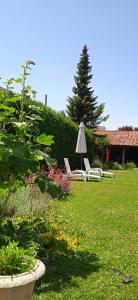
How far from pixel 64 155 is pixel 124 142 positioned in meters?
15.5

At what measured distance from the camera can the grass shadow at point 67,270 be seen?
4.81 m

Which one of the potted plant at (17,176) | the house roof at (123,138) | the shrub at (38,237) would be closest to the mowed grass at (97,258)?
the shrub at (38,237)

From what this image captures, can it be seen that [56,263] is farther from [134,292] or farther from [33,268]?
[33,268]

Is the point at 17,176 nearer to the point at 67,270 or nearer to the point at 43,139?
the point at 43,139

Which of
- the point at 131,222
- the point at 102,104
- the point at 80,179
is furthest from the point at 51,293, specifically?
the point at 102,104

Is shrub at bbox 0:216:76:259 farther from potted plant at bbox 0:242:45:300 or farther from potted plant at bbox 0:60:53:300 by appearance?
potted plant at bbox 0:242:45:300

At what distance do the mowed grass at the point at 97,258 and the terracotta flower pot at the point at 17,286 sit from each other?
1.04 metres

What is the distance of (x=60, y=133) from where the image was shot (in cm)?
2175

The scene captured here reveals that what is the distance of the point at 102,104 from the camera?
4316 centimetres

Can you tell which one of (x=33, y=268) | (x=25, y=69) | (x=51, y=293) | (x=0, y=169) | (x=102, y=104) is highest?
(x=102, y=104)

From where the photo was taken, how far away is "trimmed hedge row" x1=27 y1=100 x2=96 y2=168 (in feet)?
65.2

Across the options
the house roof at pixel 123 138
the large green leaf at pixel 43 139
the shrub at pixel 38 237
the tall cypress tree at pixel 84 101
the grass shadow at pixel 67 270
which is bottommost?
the grass shadow at pixel 67 270

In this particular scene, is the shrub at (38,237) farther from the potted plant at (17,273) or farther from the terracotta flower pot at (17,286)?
the terracotta flower pot at (17,286)

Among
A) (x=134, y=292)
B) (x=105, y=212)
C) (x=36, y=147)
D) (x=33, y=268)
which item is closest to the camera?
(x=33, y=268)
